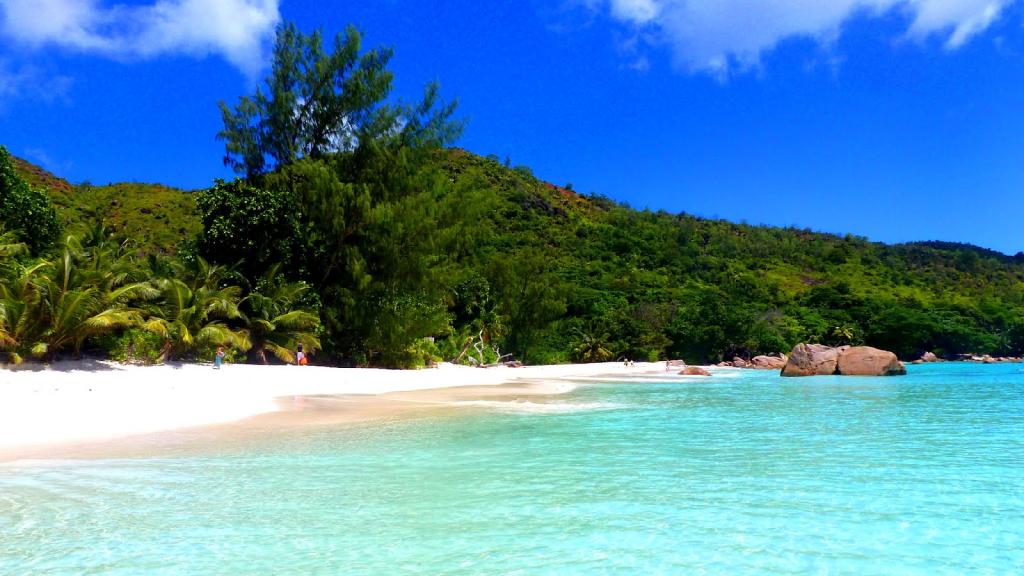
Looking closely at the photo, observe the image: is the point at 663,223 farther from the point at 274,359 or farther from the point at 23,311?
the point at 23,311

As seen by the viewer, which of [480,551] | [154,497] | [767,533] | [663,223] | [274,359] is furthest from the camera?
[663,223]

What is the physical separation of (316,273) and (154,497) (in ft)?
67.2

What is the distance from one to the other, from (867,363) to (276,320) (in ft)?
92.0

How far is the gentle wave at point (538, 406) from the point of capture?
14.2 metres

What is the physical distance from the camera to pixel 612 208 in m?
118

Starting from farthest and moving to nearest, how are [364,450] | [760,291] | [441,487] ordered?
1. [760,291]
2. [364,450]
3. [441,487]

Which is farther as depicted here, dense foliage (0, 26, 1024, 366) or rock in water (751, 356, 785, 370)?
rock in water (751, 356, 785, 370)

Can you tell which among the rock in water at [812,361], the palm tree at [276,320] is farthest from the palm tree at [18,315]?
the rock in water at [812,361]

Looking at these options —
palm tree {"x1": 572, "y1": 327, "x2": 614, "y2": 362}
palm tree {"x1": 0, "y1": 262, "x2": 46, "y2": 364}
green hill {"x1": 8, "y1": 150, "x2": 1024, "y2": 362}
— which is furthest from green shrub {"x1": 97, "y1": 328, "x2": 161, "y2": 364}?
palm tree {"x1": 572, "y1": 327, "x2": 614, "y2": 362}

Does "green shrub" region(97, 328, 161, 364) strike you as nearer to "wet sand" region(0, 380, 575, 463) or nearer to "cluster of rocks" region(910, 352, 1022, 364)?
"wet sand" region(0, 380, 575, 463)

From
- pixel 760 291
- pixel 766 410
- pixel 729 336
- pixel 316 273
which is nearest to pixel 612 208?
pixel 760 291

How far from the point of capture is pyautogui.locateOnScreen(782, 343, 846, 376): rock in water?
33.8 metres

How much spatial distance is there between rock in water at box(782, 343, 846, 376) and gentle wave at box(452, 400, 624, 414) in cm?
2193

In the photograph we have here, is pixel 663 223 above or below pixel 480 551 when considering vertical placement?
above
